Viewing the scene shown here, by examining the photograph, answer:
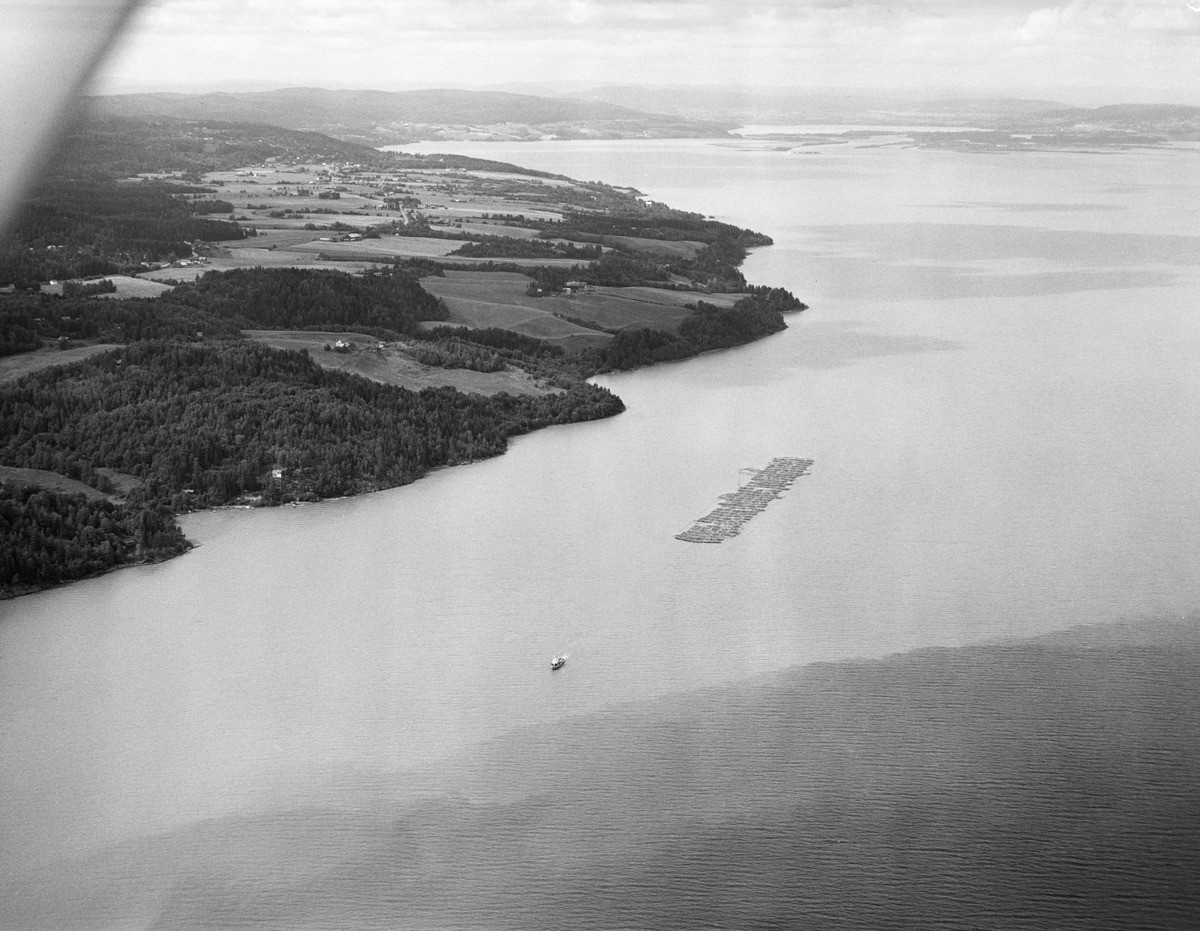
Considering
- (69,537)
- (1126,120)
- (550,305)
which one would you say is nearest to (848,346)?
(550,305)

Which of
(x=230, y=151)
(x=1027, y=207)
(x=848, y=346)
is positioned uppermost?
(x=230, y=151)

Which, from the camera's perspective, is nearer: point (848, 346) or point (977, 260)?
point (848, 346)

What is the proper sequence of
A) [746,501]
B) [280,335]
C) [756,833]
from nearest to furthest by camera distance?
[756,833]
[746,501]
[280,335]

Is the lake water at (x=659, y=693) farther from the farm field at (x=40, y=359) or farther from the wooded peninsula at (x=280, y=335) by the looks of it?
the farm field at (x=40, y=359)

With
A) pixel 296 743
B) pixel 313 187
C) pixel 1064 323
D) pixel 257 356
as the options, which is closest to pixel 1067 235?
pixel 1064 323

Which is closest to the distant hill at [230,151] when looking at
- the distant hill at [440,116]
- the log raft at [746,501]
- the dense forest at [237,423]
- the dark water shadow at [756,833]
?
the distant hill at [440,116]

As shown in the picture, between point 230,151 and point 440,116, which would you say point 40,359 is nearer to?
point 230,151

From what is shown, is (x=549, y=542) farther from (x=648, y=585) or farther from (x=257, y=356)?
(x=257, y=356)
